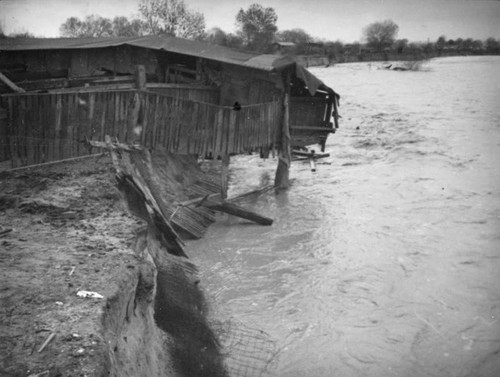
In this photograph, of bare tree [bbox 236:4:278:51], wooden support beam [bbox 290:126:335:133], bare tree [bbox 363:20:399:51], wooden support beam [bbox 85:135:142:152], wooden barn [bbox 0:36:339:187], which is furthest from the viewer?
bare tree [bbox 363:20:399:51]

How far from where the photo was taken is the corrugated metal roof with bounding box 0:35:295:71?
11.5m

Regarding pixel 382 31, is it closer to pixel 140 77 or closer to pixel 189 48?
pixel 189 48

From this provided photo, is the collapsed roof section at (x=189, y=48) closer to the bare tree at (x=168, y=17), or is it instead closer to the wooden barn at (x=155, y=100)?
the wooden barn at (x=155, y=100)

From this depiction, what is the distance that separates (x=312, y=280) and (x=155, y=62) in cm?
945

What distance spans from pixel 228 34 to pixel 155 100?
38.7 meters

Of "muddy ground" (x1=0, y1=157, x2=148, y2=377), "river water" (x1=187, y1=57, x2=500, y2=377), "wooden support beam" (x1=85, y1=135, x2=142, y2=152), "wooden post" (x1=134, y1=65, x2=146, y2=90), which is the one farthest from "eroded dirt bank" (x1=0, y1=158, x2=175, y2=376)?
"wooden post" (x1=134, y1=65, x2=146, y2=90)

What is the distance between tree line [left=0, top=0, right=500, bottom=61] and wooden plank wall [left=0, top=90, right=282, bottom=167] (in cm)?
2495

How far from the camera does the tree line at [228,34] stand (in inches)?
A: 1331

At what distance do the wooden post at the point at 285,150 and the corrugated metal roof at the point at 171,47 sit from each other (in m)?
1.02

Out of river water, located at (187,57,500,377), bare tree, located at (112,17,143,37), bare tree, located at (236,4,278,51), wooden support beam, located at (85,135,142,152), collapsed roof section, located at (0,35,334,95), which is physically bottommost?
river water, located at (187,57,500,377)

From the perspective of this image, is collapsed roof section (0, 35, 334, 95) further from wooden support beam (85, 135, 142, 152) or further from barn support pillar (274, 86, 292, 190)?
wooden support beam (85, 135, 142, 152)

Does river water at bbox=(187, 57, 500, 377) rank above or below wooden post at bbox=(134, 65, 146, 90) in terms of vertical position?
below

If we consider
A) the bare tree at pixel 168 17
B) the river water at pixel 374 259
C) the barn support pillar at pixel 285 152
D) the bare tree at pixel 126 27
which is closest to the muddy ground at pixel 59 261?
the river water at pixel 374 259

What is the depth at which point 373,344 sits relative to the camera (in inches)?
254
